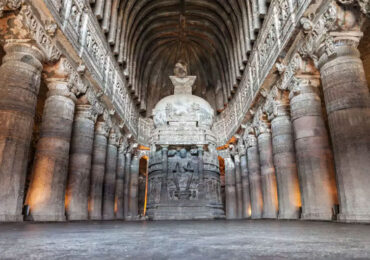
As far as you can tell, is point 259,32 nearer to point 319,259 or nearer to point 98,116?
point 98,116

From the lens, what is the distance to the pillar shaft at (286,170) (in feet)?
39.1

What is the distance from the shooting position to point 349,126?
7625mm

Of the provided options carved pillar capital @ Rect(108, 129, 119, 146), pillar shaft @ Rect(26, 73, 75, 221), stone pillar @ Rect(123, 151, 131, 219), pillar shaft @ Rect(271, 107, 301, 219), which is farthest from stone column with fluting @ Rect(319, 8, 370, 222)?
stone pillar @ Rect(123, 151, 131, 219)

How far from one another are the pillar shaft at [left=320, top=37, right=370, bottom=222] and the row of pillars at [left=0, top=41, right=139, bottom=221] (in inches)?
362

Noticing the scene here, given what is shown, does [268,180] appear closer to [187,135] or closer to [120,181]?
[187,135]

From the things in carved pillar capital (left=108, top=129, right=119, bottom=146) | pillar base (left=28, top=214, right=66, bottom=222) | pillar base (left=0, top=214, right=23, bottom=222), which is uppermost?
carved pillar capital (left=108, top=129, right=119, bottom=146)

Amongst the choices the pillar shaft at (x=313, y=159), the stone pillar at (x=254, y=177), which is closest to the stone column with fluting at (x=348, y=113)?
the pillar shaft at (x=313, y=159)

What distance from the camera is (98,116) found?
616 inches

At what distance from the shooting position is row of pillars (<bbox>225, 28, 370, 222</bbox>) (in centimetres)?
736

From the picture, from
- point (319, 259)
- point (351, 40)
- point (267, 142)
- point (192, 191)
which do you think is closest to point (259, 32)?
point (267, 142)

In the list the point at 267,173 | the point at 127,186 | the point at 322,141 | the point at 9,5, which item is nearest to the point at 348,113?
the point at 322,141

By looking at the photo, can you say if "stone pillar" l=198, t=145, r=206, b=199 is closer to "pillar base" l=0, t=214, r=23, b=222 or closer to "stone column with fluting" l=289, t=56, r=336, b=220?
"stone column with fluting" l=289, t=56, r=336, b=220

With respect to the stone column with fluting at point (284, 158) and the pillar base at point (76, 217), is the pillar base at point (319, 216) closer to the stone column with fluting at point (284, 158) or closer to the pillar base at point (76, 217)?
the stone column with fluting at point (284, 158)

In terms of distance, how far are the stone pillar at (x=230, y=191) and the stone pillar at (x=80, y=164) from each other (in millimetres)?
13460
